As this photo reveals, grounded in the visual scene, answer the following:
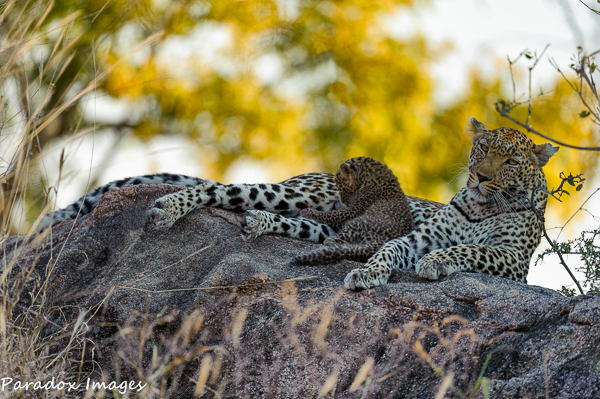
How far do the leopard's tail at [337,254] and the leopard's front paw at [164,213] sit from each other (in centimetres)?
138

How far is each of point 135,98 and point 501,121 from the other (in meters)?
11.2

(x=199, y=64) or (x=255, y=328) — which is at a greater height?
(x=199, y=64)

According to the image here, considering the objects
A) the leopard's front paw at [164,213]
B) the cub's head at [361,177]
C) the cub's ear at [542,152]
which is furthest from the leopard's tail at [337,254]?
the cub's ear at [542,152]

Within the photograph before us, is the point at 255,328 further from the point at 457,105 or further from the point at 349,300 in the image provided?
the point at 457,105

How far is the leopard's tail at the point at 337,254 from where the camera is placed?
546 centimetres

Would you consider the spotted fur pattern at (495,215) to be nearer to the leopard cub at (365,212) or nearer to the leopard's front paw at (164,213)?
the leopard cub at (365,212)

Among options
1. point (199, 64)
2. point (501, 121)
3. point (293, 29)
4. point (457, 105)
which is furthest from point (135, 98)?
point (501, 121)

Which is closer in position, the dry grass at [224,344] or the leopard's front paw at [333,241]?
the dry grass at [224,344]

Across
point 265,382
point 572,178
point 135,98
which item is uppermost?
point 135,98

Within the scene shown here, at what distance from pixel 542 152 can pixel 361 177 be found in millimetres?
2031

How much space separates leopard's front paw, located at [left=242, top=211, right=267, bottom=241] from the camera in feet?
20.1

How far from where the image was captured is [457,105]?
19719 millimetres

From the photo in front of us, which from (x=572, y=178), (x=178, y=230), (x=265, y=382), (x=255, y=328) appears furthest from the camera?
(x=178, y=230)

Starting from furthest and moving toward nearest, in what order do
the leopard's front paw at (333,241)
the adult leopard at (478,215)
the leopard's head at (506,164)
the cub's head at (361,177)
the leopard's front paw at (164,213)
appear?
the cub's head at (361,177) < the leopard's front paw at (333,241) < the leopard's head at (506,164) < the leopard's front paw at (164,213) < the adult leopard at (478,215)
